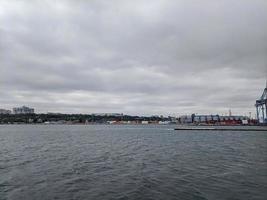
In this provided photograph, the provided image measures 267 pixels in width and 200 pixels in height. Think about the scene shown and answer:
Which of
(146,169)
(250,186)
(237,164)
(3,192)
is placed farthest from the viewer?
(237,164)

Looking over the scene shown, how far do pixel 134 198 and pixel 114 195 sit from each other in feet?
5.00

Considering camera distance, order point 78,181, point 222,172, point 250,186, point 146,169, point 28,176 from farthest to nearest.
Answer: point 146,169 → point 222,172 → point 28,176 → point 78,181 → point 250,186

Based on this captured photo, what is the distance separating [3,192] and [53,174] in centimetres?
758

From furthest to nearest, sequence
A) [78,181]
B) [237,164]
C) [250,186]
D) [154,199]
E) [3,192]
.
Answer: [237,164]
[78,181]
[250,186]
[3,192]
[154,199]

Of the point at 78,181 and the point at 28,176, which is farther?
the point at 28,176

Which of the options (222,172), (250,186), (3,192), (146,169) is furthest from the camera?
(146,169)

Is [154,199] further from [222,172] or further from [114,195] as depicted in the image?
[222,172]

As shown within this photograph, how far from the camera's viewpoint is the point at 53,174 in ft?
98.3

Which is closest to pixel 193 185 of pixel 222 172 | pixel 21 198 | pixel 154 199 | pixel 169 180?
pixel 169 180

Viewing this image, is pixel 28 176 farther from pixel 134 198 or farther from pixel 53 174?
pixel 134 198

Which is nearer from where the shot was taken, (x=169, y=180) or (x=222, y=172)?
(x=169, y=180)

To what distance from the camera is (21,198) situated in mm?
20938

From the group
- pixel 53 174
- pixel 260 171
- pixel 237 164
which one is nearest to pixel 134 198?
pixel 53 174

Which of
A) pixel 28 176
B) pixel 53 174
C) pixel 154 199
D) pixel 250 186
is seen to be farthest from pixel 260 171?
pixel 28 176
